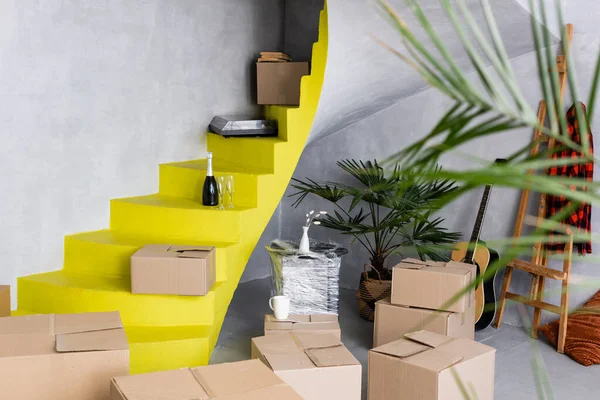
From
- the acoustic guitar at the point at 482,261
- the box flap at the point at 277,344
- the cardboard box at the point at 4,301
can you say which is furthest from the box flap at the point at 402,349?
the cardboard box at the point at 4,301

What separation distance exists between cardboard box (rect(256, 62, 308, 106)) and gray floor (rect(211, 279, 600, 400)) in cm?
137

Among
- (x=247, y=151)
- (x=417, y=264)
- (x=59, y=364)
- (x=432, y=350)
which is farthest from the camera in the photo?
(x=247, y=151)

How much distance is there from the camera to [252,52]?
465 centimetres

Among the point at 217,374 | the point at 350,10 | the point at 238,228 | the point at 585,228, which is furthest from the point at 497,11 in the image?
the point at 217,374

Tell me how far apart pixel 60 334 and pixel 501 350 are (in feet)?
7.90

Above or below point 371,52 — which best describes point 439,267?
below

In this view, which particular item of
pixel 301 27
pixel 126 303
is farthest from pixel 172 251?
pixel 301 27

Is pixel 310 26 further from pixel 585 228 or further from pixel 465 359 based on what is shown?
pixel 465 359

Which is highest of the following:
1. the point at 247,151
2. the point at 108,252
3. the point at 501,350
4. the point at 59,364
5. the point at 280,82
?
the point at 280,82

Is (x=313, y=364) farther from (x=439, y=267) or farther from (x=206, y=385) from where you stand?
(x=439, y=267)

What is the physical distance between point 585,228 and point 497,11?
1303mm

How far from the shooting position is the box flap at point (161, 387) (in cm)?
167

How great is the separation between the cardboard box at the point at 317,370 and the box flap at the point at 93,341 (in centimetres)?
56

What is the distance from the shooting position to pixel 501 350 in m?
3.63
